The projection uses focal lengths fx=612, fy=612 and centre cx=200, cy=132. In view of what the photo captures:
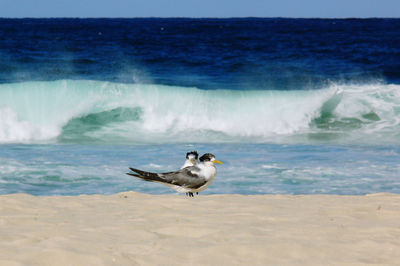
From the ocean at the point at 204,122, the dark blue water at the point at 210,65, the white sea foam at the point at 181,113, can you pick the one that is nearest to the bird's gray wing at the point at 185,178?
the ocean at the point at 204,122

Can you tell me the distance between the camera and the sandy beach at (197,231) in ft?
12.3

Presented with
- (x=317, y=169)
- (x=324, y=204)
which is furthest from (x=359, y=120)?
(x=324, y=204)

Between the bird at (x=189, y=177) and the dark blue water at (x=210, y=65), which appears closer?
the bird at (x=189, y=177)

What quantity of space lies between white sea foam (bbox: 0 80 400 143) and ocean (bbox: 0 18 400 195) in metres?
0.03

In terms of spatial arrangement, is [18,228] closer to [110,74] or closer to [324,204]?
[324,204]

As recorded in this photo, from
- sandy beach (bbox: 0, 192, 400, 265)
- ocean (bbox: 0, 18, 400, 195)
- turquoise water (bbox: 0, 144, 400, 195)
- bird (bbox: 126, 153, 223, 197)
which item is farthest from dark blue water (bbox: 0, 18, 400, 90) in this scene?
sandy beach (bbox: 0, 192, 400, 265)

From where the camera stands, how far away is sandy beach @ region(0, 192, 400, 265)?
3744 mm

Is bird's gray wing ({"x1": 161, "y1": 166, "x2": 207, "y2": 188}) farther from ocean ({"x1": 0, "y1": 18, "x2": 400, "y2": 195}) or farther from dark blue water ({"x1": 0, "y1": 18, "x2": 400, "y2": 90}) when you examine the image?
dark blue water ({"x1": 0, "y1": 18, "x2": 400, "y2": 90})

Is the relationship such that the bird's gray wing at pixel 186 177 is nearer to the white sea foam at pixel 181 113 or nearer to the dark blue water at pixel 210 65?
the white sea foam at pixel 181 113

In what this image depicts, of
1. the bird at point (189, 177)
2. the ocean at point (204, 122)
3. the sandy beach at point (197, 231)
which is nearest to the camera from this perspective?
the sandy beach at point (197, 231)

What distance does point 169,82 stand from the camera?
22.2m

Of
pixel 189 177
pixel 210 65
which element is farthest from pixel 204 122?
pixel 210 65

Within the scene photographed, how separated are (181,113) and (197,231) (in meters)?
11.9

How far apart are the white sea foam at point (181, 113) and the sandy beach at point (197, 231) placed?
696 cm
